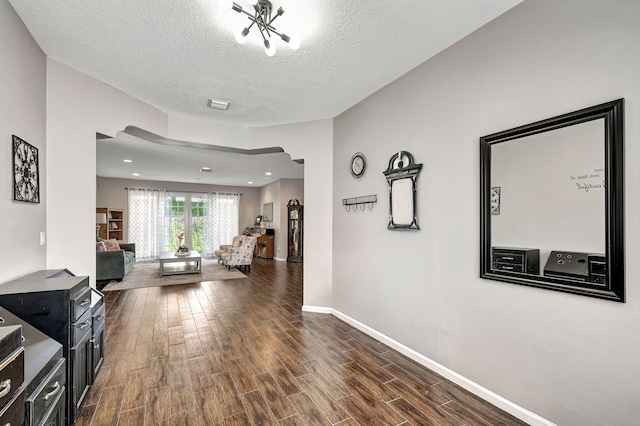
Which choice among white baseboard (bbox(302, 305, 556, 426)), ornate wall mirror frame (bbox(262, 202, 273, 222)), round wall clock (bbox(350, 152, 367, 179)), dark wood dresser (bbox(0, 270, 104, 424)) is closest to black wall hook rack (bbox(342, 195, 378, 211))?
round wall clock (bbox(350, 152, 367, 179))

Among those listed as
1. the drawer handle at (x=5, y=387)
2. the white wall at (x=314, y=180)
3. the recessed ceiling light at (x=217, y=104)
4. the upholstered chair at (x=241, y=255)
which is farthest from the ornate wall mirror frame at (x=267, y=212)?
the drawer handle at (x=5, y=387)

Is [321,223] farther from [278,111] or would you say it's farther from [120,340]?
[120,340]

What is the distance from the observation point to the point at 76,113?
8.93 ft

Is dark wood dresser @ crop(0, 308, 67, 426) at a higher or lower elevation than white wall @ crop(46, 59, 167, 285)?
lower

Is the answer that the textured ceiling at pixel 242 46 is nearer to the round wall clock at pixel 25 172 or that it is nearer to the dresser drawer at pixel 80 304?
the round wall clock at pixel 25 172

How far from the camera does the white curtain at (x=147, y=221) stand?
9000 millimetres

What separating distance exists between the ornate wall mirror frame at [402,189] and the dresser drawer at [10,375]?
2563 millimetres

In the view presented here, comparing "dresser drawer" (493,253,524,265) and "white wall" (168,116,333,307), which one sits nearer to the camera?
"dresser drawer" (493,253,524,265)

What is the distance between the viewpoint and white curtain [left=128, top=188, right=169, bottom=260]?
9.00m

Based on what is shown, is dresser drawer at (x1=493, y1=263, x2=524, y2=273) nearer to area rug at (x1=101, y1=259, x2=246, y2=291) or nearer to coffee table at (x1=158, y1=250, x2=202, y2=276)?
area rug at (x1=101, y1=259, x2=246, y2=291)

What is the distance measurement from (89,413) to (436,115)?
A: 11.1 ft

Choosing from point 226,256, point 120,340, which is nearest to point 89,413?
point 120,340

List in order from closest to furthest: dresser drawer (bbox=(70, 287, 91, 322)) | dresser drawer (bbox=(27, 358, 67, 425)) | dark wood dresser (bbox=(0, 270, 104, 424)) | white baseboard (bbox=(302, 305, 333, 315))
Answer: dresser drawer (bbox=(27, 358, 67, 425)) < dark wood dresser (bbox=(0, 270, 104, 424)) < dresser drawer (bbox=(70, 287, 91, 322)) < white baseboard (bbox=(302, 305, 333, 315))

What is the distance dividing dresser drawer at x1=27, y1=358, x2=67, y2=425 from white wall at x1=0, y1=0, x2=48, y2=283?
792 mm
